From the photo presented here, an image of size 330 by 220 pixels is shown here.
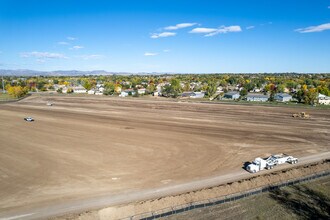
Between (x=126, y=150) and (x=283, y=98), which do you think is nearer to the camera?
(x=126, y=150)

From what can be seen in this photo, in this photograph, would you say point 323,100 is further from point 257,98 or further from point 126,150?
point 126,150

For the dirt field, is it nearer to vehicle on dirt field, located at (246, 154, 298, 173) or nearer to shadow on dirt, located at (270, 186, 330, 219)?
shadow on dirt, located at (270, 186, 330, 219)

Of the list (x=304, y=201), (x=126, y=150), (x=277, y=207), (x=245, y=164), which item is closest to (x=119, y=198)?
(x=277, y=207)

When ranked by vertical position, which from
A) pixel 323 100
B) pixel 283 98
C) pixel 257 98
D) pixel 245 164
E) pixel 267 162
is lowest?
pixel 245 164

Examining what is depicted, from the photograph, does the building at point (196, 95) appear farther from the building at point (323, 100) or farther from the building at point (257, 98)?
the building at point (323, 100)

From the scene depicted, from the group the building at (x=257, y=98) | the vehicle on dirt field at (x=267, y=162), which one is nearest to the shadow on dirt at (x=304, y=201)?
the vehicle on dirt field at (x=267, y=162)

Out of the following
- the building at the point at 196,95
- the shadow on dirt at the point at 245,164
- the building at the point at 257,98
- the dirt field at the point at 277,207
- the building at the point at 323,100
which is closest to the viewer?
the dirt field at the point at 277,207

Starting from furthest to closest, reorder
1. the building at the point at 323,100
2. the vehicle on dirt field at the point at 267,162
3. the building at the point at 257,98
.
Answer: the building at the point at 257,98, the building at the point at 323,100, the vehicle on dirt field at the point at 267,162

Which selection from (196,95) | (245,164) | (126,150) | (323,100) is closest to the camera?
(245,164)
